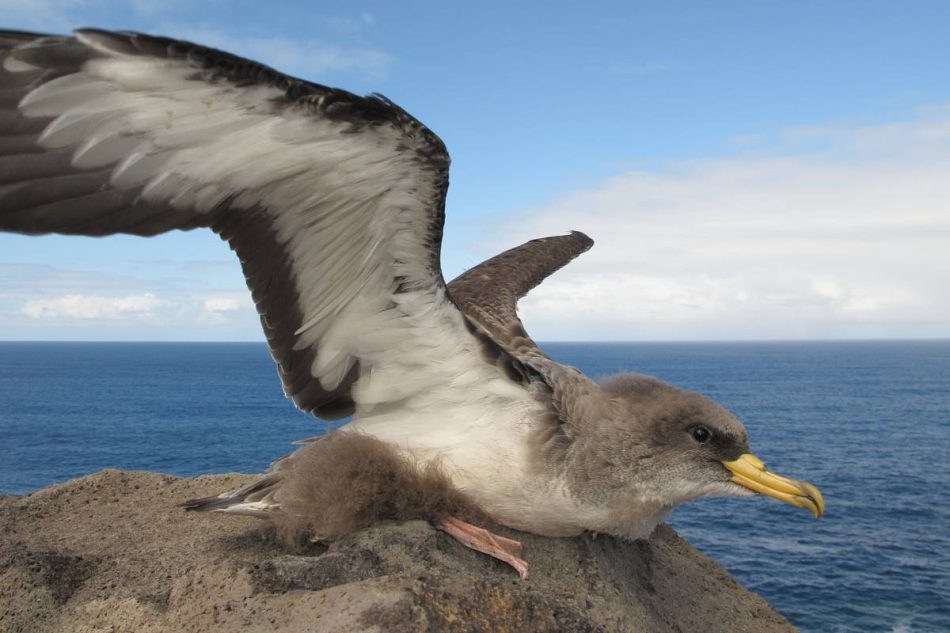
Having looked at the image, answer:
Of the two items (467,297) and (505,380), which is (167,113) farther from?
(467,297)

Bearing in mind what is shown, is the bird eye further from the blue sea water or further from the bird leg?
the blue sea water

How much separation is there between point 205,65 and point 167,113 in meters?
0.35

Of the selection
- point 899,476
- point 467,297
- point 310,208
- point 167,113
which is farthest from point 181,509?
point 899,476

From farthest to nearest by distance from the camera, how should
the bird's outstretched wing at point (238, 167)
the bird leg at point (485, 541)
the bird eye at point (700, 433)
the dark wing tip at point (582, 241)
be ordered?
the dark wing tip at point (582, 241) < the bird eye at point (700, 433) < the bird leg at point (485, 541) < the bird's outstretched wing at point (238, 167)

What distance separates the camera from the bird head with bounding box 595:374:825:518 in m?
4.82

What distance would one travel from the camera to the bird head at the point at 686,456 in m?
4.82

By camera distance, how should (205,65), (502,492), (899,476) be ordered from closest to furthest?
(205,65) → (502,492) → (899,476)

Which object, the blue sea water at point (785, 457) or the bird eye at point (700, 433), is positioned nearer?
the bird eye at point (700, 433)

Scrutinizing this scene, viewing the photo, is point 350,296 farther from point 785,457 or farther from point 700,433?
point 785,457

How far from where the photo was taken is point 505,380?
488 centimetres

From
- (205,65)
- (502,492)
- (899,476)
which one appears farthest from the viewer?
(899,476)

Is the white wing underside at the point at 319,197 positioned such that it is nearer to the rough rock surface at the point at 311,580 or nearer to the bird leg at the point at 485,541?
the bird leg at the point at 485,541

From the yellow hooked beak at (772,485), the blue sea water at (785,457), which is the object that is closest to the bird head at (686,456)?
the yellow hooked beak at (772,485)

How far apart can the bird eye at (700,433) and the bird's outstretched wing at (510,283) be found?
1.25 meters
